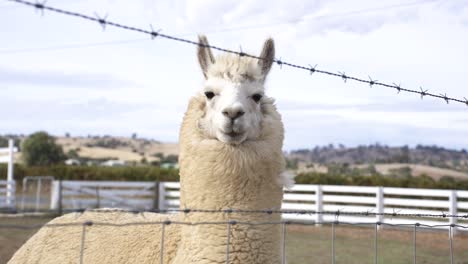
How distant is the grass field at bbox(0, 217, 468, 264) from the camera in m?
11.9

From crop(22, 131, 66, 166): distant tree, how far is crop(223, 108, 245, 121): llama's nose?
61.3 m

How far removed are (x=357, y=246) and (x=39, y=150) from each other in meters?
55.6

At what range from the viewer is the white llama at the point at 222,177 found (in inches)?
163

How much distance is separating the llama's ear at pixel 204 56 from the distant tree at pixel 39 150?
6061 centimetres

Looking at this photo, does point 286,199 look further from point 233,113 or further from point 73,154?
point 73,154

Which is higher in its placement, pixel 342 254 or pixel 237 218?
pixel 237 218

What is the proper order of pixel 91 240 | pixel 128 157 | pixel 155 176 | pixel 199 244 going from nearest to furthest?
1. pixel 199 244
2. pixel 91 240
3. pixel 155 176
4. pixel 128 157

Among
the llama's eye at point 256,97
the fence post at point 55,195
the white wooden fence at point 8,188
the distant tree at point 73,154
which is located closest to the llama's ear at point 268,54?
the llama's eye at point 256,97

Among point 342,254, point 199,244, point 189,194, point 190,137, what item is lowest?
point 342,254

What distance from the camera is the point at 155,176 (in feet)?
123

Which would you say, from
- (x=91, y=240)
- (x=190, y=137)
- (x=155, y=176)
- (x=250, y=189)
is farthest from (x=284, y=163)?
(x=155, y=176)

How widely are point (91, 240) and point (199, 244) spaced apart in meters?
1.18

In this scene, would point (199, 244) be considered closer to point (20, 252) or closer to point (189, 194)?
point (189, 194)

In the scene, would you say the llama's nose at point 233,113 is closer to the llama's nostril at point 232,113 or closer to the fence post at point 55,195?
the llama's nostril at point 232,113
